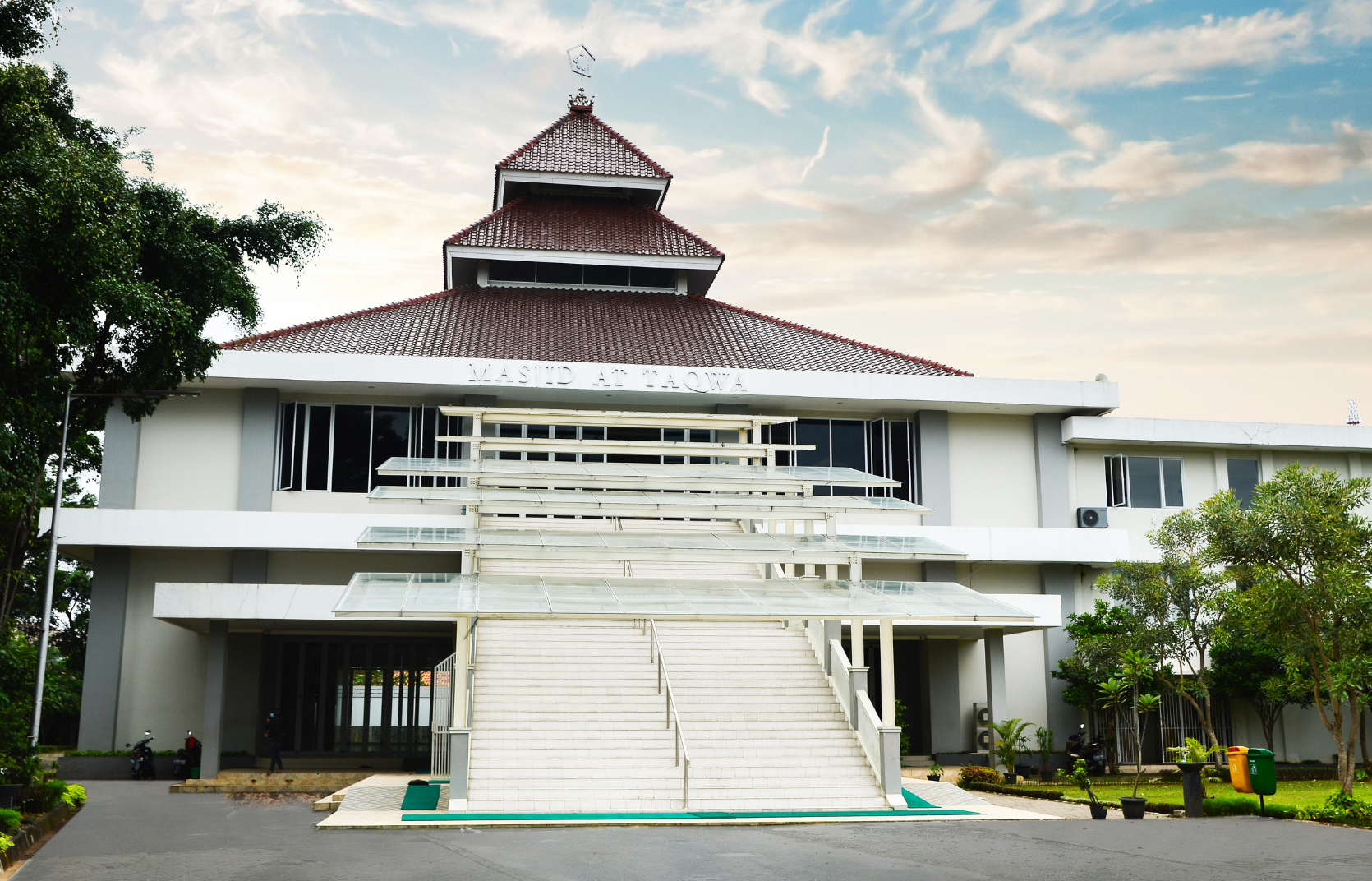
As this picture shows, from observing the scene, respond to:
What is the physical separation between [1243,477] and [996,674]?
33.6ft

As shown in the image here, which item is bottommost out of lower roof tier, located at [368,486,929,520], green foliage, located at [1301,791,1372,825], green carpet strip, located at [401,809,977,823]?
green carpet strip, located at [401,809,977,823]

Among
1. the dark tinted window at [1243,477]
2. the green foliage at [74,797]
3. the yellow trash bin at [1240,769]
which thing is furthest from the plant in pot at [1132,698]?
the green foliage at [74,797]

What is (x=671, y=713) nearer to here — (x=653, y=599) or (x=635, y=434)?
(x=653, y=599)

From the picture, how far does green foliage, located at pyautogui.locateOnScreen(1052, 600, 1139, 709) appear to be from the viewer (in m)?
26.1

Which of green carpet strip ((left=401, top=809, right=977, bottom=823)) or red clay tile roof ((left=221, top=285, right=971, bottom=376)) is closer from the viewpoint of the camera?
green carpet strip ((left=401, top=809, right=977, bottom=823))

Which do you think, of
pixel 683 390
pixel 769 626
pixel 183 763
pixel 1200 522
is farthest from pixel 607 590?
pixel 1200 522

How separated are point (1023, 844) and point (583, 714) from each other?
313 inches

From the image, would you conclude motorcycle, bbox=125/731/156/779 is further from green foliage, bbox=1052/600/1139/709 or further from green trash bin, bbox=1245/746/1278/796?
green trash bin, bbox=1245/746/1278/796

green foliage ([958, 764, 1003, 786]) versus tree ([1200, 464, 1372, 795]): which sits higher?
tree ([1200, 464, 1372, 795])

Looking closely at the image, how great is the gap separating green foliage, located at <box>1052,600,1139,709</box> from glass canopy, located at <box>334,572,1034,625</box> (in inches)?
312

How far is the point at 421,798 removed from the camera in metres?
17.5

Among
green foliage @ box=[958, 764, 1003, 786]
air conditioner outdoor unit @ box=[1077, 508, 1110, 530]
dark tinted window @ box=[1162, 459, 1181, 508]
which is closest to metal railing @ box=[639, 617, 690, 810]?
green foliage @ box=[958, 764, 1003, 786]

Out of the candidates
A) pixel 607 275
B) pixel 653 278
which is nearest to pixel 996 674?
pixel 653 278

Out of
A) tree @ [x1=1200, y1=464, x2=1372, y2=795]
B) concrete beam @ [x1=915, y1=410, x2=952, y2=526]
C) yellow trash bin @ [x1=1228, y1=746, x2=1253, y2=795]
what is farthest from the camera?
concrete beam @ [x1=915, y1=410, x2=952, y2=526]
